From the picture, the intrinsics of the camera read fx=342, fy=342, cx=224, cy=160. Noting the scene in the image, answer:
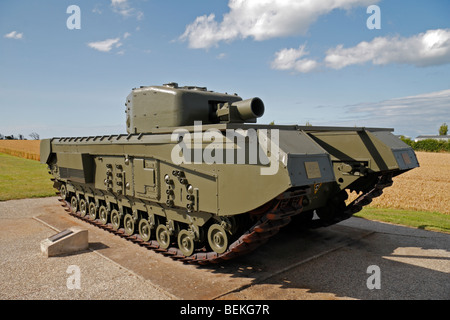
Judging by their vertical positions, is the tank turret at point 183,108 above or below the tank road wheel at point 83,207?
above

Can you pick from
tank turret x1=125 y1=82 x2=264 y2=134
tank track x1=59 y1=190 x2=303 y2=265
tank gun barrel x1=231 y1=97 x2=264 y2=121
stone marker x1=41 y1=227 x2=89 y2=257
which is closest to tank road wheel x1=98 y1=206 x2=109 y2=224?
stone marker x1=41 y1=227 x2=89 y2=257

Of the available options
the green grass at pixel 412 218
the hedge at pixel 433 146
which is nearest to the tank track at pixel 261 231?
the green grass at pixel 412 218

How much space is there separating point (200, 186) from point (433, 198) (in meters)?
12.8

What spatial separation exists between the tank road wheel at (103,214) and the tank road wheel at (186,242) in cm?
339

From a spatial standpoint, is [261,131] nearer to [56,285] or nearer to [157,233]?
[157,233]

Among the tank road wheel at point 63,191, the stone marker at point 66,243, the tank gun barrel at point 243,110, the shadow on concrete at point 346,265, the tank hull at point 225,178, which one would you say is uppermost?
the tank gun barrel at point 243,110

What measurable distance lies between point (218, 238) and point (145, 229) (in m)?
2.54

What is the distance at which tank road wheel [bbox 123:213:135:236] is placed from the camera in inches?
329

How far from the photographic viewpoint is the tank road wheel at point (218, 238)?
6.00 metres

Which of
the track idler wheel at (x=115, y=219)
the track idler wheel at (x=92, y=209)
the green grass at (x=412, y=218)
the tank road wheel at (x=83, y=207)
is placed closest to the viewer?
the track idler wheel at (x=115, y=219)

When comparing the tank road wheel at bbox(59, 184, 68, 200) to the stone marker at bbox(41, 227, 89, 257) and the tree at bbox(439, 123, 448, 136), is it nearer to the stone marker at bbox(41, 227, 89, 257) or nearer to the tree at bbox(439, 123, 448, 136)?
the stone marker at bbox(41, 227, 89, 257)

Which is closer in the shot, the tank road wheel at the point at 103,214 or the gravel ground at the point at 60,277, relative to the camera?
the gravel ground at the point at 60,277

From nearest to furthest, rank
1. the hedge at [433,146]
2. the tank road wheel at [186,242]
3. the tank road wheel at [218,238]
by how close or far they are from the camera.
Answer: the tank road wheel at [218,238] → the tank road wheel at [186,242] → the hedge at [433,146]

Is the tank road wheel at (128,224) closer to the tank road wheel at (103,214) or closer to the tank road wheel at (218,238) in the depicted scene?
the tank road wheel at (103,214)
